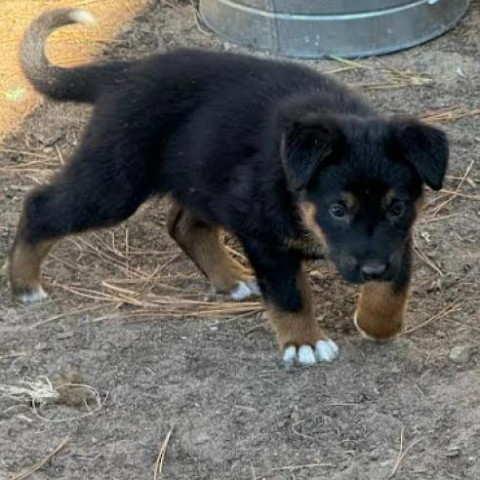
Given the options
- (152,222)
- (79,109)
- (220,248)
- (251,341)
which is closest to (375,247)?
(251,341)

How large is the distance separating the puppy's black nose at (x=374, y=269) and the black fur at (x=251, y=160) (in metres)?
0.02

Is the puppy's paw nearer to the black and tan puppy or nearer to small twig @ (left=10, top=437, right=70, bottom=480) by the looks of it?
the black and tan puppy

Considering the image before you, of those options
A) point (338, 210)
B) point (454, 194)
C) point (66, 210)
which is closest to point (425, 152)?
point (338, 210)

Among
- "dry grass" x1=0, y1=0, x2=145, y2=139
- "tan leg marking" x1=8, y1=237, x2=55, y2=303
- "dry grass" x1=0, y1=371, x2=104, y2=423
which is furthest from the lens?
"dry grass" x1=0, y1=0, x2=145, y2=139

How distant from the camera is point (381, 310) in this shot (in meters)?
5.09

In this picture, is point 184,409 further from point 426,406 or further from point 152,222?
point 152,222

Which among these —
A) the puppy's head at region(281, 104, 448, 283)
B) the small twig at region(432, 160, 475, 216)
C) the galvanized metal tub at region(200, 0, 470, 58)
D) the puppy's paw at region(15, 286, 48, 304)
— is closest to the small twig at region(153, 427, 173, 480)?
the puppy's head at region(281, 104, 448, 283)

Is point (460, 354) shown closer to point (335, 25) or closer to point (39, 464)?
point (39, 464)

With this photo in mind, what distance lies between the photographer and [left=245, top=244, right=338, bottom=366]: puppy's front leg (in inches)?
198

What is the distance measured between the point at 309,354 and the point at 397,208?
775 mm

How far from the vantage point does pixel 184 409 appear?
4.82m

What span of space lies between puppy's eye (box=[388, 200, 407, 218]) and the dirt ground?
2.33 ft

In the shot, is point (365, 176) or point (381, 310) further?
point (381, 310)

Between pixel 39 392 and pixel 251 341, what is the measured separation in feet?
3.04
